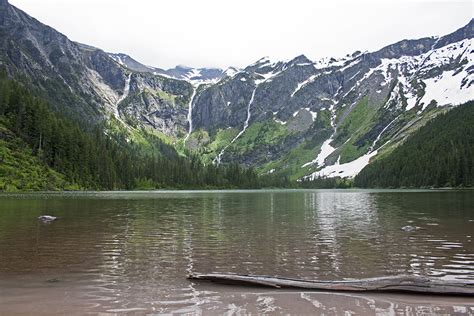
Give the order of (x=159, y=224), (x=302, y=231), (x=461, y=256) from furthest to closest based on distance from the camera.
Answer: (x=159, y=224) → (x=302, y=231) → (x=461, y=256)

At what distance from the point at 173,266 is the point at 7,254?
37.6ft

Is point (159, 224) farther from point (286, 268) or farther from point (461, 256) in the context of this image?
point (461, 256)

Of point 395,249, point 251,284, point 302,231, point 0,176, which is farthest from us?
point 0,176

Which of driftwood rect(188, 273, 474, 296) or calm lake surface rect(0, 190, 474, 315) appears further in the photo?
driftwood rect(188, 273, 474, 296)

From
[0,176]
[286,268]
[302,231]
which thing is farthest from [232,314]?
[0,176]

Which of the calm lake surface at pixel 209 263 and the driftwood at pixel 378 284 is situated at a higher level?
the driftwood at pixel 378 284

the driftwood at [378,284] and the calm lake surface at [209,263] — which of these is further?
the driftwood at [378,284]

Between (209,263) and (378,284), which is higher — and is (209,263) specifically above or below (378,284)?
below

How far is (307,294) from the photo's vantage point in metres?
18.2

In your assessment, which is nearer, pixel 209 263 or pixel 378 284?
pixel 378 284

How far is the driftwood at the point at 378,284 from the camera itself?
17922 mm

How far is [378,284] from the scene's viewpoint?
61.4 feet

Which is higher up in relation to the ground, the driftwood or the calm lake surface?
the driftwood

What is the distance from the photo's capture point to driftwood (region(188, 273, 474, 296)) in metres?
17.9
